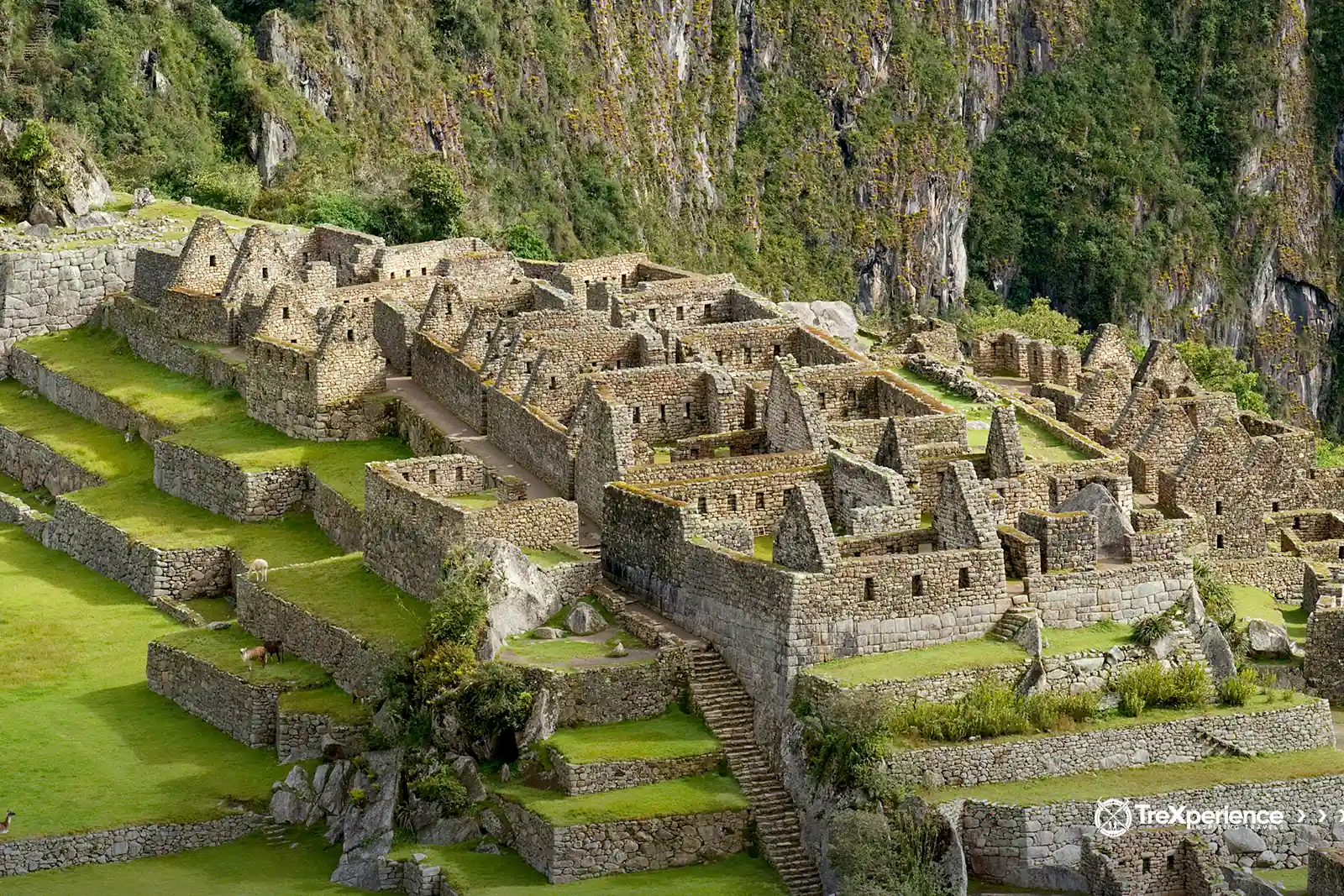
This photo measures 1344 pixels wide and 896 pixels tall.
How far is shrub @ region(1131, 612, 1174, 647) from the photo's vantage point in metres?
39.2

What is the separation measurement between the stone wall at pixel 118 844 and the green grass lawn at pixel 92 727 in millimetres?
201

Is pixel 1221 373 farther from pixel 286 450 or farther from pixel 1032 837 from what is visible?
pixel 1032 837

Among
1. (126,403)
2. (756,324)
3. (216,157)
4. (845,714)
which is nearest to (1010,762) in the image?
(845,714)

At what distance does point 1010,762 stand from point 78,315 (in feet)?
120

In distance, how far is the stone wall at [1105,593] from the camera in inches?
1561

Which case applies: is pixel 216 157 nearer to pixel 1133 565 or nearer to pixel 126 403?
pixel 126 403

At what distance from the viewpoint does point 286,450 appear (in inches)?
2154

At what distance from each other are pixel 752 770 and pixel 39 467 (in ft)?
85.3

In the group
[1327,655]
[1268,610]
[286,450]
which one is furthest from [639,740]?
[286,450]

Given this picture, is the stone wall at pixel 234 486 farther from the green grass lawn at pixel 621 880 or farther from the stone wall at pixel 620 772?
the green grass lawn at pixel 621 880

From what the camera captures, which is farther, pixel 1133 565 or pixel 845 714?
pixel 1133 565

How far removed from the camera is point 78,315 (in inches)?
2665

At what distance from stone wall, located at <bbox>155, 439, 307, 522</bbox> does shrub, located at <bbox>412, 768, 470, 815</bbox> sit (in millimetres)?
14932

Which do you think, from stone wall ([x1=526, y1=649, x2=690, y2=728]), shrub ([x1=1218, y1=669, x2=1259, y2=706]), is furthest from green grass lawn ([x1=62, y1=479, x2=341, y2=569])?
shrub ([x1=1218, y1=669, x2=1259, y2=706])
